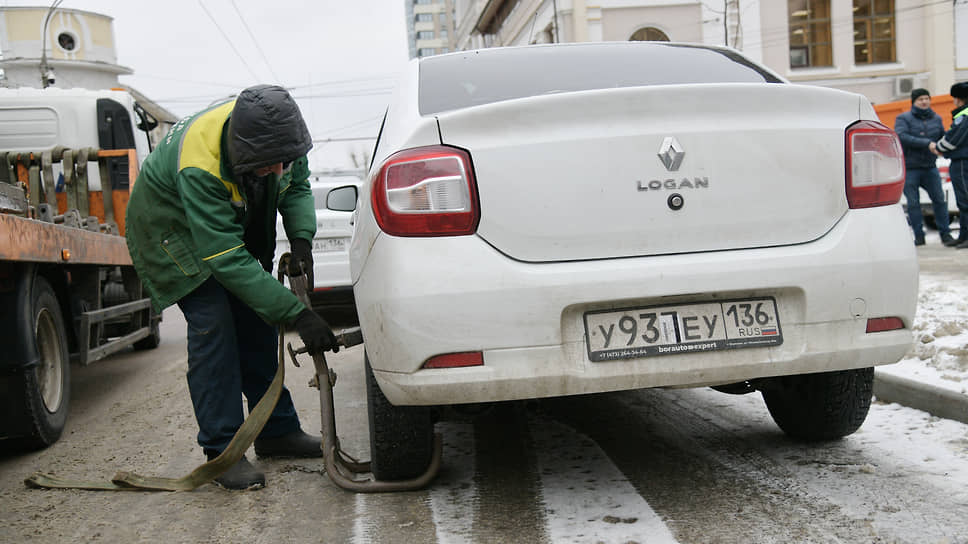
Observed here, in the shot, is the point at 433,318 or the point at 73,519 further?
the point at 73,519

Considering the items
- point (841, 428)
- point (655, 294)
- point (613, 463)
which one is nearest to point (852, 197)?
point (655, 294)

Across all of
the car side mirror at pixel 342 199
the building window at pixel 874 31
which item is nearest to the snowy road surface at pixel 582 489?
the car side mirror at pixel 342 199

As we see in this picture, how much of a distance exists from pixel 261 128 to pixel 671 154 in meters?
1.37

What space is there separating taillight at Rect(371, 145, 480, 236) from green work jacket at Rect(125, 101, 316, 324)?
0.75m

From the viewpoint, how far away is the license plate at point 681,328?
255cm

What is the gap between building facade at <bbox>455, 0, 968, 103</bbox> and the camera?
89.6 ft

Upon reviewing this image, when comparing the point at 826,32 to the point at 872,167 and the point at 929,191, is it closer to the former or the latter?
the point at 929,191

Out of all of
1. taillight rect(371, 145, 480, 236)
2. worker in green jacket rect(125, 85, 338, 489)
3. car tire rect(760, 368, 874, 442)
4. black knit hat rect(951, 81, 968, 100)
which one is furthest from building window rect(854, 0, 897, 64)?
taillight rect(371, 145, 480, 236)

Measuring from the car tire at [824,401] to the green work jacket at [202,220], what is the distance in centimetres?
186

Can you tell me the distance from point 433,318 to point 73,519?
156cm

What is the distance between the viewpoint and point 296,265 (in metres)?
3.60

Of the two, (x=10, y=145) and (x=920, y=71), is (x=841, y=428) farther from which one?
(x=920, y=71)

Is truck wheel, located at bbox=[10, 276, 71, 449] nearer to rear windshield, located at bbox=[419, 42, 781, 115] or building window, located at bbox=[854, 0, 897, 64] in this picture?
rear windshield, located at bbox=[419, 42, 781, 115]

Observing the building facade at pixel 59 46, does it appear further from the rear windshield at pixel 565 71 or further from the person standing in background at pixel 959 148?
the rear windshield at pixel 565 71
